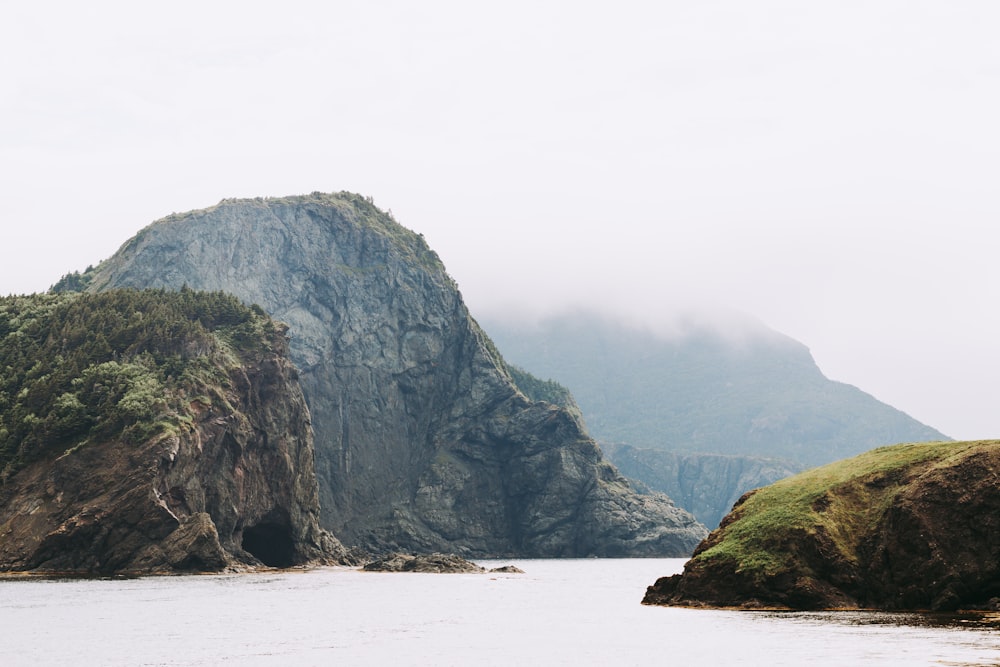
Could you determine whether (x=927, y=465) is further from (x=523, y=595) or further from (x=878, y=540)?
(x=523, y=595)

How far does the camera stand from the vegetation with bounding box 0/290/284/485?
13538 cm

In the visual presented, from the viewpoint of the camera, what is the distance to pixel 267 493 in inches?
6826

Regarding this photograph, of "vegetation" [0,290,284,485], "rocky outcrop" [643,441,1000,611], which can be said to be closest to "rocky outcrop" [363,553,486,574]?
"vegetation" [0,290,284,485]

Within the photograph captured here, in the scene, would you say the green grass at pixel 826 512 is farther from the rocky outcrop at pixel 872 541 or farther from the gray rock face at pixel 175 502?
the gray rock face at pixel 175 502

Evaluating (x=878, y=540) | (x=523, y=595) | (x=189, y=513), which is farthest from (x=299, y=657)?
(x=189, y=513)

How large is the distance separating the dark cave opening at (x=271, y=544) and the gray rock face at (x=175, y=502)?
0.17 m

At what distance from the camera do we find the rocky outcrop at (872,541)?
6138 centimetres

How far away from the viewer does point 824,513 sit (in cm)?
6800

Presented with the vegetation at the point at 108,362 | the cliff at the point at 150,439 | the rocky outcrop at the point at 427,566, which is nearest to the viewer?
the cliff at the point at 150,439

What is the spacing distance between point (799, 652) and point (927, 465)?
1038 inches

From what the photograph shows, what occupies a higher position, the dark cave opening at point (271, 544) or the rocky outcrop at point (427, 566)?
the dark cave opening at point (271, 544)

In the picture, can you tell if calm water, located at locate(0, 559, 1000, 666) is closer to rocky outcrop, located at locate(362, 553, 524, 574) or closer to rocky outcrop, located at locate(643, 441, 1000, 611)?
rocky outcrop, located at locate(643, 441, 1000, 611)

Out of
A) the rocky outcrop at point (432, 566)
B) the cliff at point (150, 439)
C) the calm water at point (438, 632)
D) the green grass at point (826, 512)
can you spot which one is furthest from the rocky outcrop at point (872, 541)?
the rocky outcrop at point (432, 566)

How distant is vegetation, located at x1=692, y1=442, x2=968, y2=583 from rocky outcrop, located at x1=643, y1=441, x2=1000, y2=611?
81 mm
